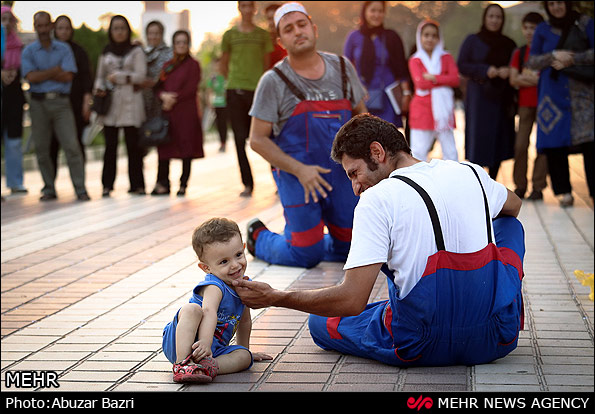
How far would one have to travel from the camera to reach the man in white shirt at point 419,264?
3.93m

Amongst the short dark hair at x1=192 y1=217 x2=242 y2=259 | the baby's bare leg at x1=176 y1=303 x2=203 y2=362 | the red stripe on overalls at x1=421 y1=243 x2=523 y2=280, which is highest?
the short dark hair at x1=192 y1=217 x2=242 y2=259

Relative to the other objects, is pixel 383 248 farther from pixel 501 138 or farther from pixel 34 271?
pixel 501 138

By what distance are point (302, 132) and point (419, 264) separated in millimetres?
3056

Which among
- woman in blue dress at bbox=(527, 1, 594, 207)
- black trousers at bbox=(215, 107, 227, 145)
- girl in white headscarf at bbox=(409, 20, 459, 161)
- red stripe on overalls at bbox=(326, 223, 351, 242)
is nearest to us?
red stripe on overalls at bbox=(326, 223, 351, 242)

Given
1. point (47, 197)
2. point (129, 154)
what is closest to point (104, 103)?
point (129, 154)

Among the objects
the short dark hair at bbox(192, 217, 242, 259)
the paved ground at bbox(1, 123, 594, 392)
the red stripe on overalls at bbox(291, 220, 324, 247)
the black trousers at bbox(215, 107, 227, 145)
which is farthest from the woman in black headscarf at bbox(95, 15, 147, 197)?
the short dark hair at bbox(192, 217, 242, 259)

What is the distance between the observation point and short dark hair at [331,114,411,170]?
4066 mm

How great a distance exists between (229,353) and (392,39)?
7.24m

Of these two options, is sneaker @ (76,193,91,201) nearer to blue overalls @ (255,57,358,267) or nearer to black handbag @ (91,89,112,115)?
black handbag @ (91,89,112,115)

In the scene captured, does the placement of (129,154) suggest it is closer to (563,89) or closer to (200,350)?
(563,89)

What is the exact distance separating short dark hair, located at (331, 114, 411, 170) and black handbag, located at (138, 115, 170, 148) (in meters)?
7.74

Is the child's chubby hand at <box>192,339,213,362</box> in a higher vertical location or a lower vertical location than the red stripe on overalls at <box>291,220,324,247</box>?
higher

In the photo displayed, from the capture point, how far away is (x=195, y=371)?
13.2 feet
